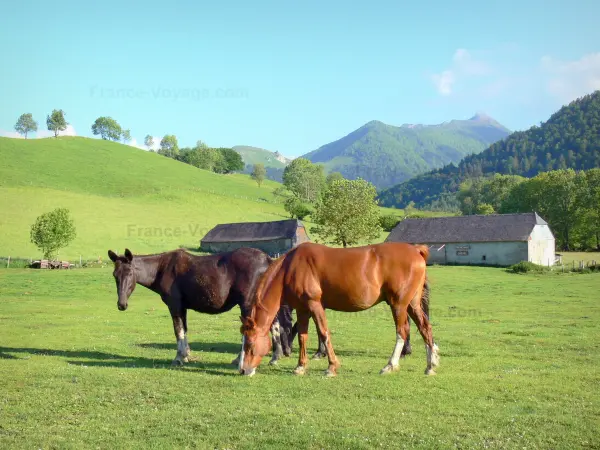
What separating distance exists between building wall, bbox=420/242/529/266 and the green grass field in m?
49.4

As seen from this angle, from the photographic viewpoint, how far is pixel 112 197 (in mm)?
102062

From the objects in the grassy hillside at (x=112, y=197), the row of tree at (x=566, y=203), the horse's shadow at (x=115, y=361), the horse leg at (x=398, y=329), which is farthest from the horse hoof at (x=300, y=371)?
the row of tree at (x=566, y=203)

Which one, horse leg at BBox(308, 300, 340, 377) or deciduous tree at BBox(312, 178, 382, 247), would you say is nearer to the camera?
horse leg at BBox(308, 300, 340, 377)

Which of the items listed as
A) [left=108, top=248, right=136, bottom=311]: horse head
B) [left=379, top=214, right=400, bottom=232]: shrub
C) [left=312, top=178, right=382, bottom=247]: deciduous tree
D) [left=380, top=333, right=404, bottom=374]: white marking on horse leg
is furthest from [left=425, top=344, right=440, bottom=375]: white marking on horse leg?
[left=379, top=214, right=400, bottom=232]: shrub

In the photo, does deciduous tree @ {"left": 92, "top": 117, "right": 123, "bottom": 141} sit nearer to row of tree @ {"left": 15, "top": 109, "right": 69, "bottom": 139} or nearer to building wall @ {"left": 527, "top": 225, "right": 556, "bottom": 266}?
row of tree @ {"left": 15, "top": 109, "right": 69, "bottom": 139}

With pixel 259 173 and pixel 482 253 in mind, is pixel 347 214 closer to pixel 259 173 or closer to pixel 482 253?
pixel 482 253

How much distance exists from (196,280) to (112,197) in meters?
94.3

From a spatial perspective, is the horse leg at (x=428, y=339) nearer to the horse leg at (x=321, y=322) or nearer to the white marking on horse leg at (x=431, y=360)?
the white marking on horse leg at (x=431, y=360)

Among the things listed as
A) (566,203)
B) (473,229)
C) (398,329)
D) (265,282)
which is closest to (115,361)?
(265,282)

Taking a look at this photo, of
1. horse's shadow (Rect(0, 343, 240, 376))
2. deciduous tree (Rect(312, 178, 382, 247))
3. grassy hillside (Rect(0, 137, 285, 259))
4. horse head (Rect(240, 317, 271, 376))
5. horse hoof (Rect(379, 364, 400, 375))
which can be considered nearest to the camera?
horse head (Rect(240, 317, 271, 376))

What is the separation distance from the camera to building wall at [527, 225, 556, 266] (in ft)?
222

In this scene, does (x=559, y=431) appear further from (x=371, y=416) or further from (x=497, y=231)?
(x=497, y=231)

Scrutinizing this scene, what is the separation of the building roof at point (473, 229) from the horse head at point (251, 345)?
2419 inches

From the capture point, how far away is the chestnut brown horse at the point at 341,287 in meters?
11.4
